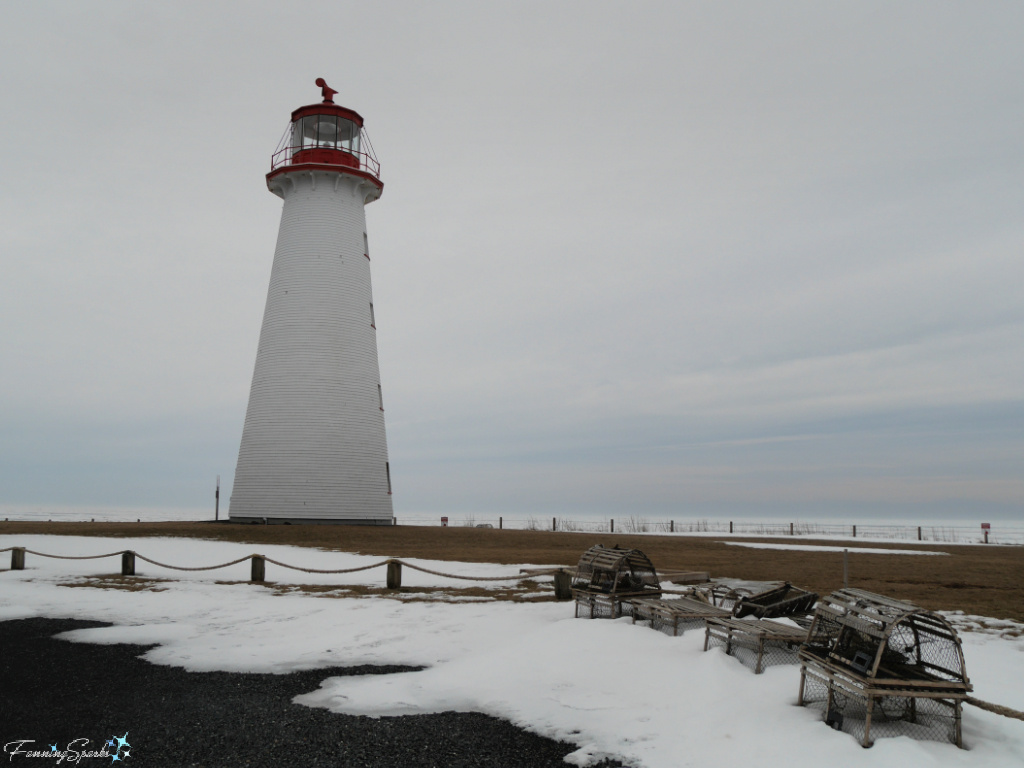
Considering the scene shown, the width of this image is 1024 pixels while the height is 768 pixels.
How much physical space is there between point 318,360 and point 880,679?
2355cm

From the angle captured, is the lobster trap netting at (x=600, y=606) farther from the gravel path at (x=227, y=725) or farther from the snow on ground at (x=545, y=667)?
the gravel path at (x=227, y=725)

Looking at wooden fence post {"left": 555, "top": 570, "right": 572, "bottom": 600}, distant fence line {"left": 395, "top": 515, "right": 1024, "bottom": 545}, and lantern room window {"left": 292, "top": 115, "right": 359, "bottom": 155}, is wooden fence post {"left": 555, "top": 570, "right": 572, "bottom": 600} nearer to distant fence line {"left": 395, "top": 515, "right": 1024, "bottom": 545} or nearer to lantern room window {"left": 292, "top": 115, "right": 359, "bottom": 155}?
lantern room window {"left": 292, "top": 115, "right": 359, "bottom": 155}

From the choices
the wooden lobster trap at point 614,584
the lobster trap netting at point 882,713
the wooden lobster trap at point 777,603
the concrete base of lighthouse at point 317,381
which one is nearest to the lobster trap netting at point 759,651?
the wooden lobster trap at point 777,603

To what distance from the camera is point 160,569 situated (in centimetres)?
1602

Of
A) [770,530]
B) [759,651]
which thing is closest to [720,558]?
[759,651]

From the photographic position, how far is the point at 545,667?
6.96 m

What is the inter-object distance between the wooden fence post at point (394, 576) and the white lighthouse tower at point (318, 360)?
1303 cm

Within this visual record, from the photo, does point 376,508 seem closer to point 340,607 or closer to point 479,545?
point 479,545

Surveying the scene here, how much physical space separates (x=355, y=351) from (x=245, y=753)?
884 inches

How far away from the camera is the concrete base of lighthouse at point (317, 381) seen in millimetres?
25281

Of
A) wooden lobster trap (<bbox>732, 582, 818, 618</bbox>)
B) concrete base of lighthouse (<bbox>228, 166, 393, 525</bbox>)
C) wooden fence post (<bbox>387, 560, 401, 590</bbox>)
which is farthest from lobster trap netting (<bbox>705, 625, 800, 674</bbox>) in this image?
concrete base of lighthouse (<bbox>228, 166, 393, 525</bbox>)

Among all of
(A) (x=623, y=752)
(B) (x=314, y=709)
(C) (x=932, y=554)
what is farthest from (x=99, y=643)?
(C) (x=932, y=554)

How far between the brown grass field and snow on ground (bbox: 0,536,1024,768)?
3316 mm

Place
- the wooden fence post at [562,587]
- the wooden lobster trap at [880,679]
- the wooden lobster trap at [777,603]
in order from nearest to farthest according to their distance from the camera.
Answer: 1. the wooden lobster trap at [880,679]
2. the wooden lobster trap at [777,603]
3. the wooden fence post at [562,587]
